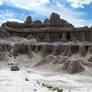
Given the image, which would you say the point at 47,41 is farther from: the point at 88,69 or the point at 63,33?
the point at 88,69

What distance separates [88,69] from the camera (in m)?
20.6

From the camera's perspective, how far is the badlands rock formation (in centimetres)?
2256

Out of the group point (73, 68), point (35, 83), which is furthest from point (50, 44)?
point (35, 83)

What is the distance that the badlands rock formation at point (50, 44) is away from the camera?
888 inches

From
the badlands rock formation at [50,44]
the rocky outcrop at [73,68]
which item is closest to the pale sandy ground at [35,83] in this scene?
the rocky outcrop at [73,68]

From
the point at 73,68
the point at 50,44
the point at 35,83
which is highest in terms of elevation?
the point at 50,44

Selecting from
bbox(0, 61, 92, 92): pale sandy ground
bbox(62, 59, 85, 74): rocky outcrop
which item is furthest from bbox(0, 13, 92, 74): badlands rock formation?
bbox(0, 61, 92, 92): pale sandy ground

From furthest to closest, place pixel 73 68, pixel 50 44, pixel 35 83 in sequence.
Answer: pixel 50 44, pixel 73 68, pixel 35 83

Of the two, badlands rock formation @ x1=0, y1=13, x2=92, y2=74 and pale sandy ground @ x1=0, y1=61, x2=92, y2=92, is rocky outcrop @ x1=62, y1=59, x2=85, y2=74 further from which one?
pale sandy ground @ x1=0, y1=61, x2=92, y2=92

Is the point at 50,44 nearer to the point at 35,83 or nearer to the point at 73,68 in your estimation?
the point at 73,68

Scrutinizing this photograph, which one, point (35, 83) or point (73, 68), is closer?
point (35, 83)

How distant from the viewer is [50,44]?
28.7 m

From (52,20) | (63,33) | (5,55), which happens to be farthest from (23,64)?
(52,20)

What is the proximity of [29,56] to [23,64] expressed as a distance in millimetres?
3062
